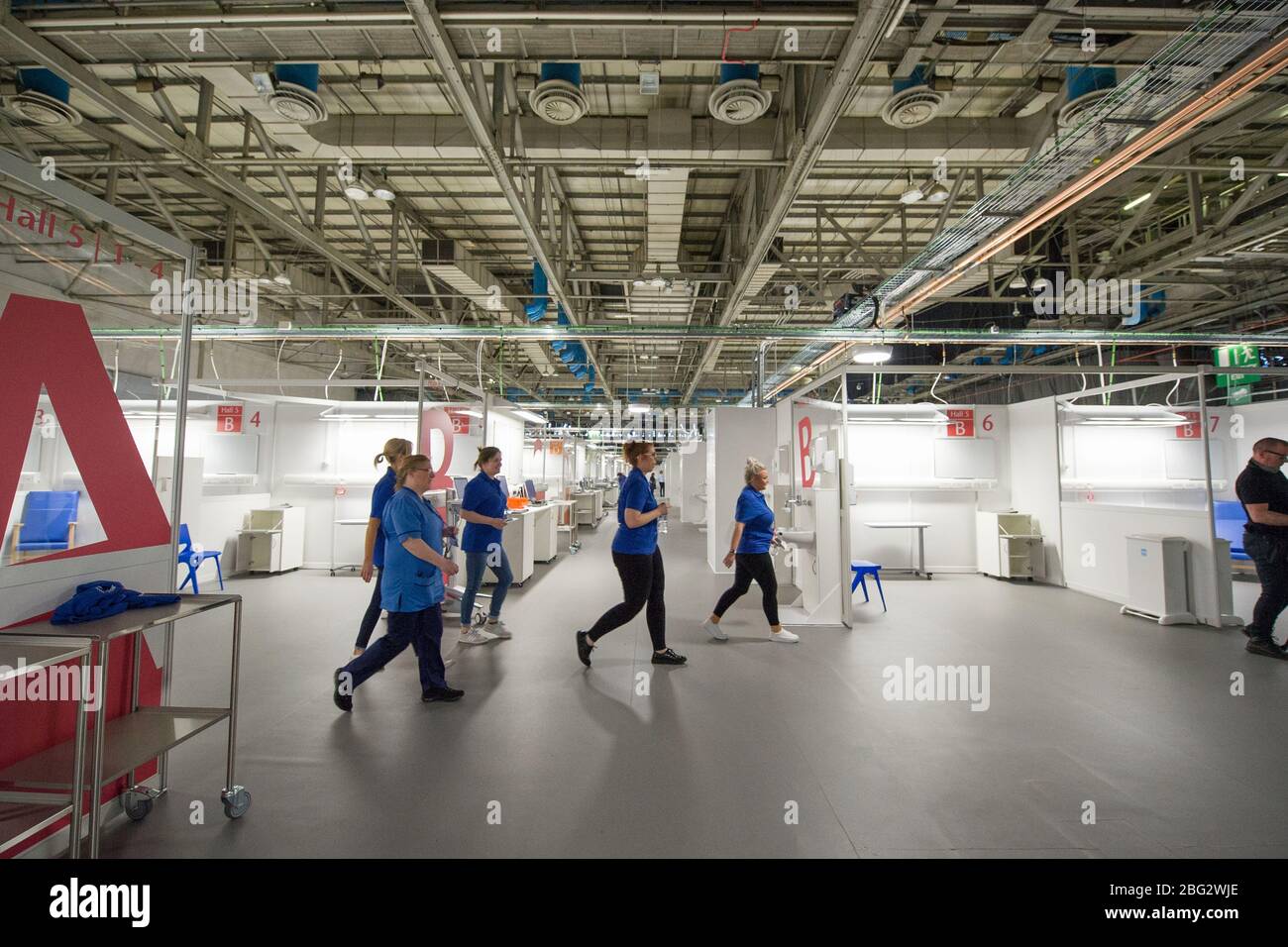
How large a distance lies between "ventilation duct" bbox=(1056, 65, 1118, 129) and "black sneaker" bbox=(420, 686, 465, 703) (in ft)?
17.5

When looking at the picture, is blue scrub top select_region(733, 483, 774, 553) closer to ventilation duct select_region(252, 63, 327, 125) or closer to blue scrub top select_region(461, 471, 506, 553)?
blue scrub top select_region(461, 471, 506, 553)

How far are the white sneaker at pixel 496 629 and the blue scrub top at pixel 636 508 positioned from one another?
1581mm

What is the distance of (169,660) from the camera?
2479 mm

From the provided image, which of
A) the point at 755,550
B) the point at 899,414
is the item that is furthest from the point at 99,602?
the point at 899,414

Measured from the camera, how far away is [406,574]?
3.12 metres

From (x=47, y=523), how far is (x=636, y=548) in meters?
2.84

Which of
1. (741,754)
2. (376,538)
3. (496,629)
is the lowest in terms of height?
(741,754)

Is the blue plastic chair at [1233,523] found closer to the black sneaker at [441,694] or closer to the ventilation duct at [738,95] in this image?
the ventilation duct at [738,95]

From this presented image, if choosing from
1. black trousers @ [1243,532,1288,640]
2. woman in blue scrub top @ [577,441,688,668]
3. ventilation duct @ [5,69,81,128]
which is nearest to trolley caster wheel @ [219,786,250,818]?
woman in blue scrub top @ [577,441,688,668]

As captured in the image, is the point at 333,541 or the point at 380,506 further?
the point at 333,541
